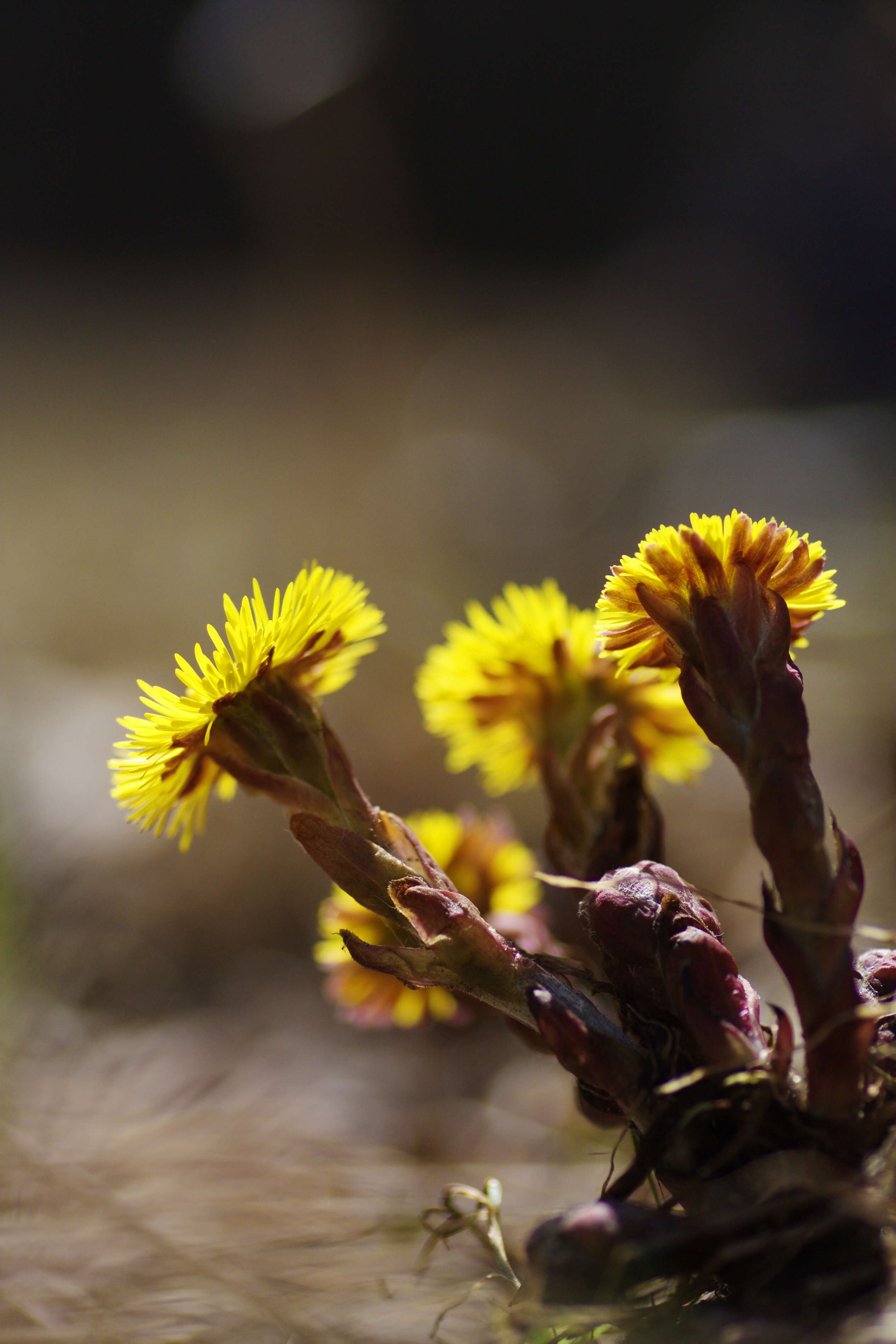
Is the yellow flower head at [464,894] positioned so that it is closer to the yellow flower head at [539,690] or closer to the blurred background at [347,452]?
the yellow flower head at [539,690]

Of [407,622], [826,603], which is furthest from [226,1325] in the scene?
[407,622]

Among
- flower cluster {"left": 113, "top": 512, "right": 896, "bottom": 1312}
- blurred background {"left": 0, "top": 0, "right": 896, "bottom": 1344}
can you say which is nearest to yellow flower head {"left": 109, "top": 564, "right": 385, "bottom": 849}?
flower cluster {"left": 113, "top": 512, "right": 896, "bottom": 1312}

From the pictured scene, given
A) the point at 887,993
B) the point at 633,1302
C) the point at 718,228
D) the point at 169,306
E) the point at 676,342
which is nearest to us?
the point at 633,1302

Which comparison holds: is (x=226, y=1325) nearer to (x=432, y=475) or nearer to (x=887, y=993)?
(x=887, y=993)

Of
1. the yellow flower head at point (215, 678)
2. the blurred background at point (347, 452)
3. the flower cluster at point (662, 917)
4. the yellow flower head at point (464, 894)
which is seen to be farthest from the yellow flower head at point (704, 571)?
the blurred background at point (347, 452)

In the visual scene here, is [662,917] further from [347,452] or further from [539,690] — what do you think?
[347,452]

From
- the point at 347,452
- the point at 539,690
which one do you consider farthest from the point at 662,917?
the point at 347,452

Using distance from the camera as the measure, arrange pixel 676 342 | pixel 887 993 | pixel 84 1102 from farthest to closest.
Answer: pixel 676 342 < pixel 84 1102 < pixel 887 993

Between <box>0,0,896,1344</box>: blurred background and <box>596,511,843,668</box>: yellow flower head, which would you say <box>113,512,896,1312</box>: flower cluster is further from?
<box>0,0,896,1344</box>: blurred background
